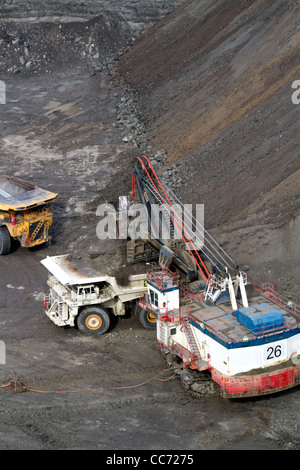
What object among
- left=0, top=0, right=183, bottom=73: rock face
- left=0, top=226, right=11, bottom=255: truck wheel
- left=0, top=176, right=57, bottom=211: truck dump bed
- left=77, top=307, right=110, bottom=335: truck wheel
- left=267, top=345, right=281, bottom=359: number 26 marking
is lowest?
left=267, top=345, right=281, bottom=359: number 26 marking

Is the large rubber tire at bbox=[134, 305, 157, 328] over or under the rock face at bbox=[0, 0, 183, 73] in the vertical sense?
under

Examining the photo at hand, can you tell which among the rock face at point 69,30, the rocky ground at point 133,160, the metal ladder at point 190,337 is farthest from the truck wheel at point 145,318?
the rock face at point 69,30

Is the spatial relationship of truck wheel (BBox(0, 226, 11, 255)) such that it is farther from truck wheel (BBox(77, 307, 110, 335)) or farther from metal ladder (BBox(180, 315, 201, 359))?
metal ladder (BBox(180, 315, 201, 359))

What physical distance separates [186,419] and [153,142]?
68.6 feet

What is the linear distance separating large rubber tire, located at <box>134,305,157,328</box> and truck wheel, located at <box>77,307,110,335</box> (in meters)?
0.98

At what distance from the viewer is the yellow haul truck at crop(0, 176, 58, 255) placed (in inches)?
1092

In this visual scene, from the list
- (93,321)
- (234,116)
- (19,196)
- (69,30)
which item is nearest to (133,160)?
(234,116)

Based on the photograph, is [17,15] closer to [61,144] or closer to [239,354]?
[61,144]

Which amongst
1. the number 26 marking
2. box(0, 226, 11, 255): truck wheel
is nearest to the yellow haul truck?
box(0, 226, 11, 255): truck wheel

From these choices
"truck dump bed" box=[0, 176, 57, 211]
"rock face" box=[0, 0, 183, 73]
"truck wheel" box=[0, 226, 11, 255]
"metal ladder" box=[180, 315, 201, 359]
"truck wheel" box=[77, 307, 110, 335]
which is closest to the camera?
"metal ladder" box=[180, 315, 201, 359]

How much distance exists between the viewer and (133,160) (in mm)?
31844

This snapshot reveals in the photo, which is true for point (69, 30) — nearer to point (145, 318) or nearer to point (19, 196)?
point (19, 196)

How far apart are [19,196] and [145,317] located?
802cm
